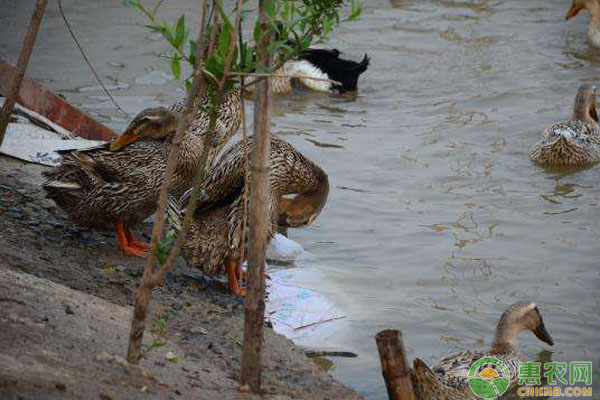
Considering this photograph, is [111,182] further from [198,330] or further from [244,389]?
[244,389]

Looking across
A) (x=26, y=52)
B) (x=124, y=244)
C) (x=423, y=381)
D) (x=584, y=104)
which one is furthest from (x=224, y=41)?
(x=584, y=104)

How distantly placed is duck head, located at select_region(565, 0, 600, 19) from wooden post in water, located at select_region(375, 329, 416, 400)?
10406 millimetres

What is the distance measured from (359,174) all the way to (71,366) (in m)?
5.63

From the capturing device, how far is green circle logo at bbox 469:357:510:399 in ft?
16.8

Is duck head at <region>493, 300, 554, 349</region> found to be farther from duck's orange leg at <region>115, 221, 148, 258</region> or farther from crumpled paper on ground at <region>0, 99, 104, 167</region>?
crumpled paper on ground at <region>0, 99, 104, 167</region>

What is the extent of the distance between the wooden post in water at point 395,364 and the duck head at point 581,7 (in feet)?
34.1

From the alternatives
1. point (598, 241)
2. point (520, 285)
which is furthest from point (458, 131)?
point (520, 285)

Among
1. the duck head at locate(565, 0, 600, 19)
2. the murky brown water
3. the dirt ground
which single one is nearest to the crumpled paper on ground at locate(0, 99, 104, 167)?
the dirt ground

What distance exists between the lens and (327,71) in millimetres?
12328

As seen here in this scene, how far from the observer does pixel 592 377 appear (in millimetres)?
5328

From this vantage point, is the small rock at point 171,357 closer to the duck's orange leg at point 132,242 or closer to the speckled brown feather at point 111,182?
the speckled brown feather at point 111,182

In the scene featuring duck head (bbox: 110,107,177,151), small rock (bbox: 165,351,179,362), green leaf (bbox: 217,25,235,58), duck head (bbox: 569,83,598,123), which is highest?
green leaf (bbox: 217,25,235,58)

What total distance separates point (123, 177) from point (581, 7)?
972 centimetres

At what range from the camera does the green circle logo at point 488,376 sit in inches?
202
